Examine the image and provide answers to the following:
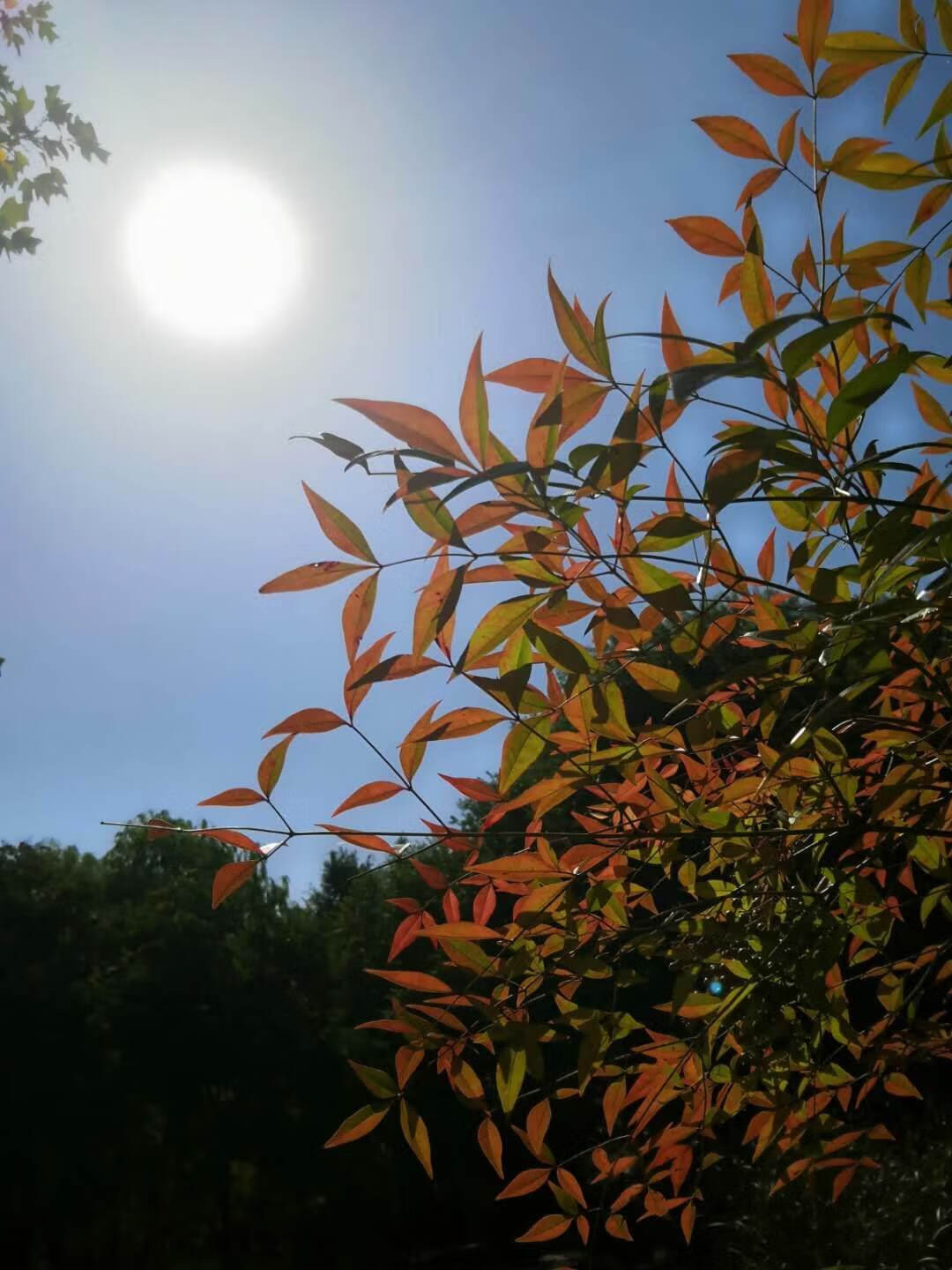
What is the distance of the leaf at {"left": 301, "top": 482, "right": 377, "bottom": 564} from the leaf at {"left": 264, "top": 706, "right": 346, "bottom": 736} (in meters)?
0.17

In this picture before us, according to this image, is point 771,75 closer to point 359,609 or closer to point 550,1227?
point 359,609

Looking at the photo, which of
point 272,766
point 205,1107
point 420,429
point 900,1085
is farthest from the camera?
point 205,1107

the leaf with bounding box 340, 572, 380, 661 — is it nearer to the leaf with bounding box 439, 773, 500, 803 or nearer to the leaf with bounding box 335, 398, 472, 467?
the leaf with bounding box 335, 398, 472, 467

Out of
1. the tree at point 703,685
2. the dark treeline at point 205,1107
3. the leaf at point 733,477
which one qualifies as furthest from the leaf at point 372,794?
the dark treeline at point 205,1107

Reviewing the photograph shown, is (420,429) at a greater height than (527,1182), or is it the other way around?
(420,429)

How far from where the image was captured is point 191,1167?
Answer: 18.8 ft

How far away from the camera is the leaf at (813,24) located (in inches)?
29.0

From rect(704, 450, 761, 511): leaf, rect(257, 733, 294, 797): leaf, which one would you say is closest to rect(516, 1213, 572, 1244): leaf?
rect(257, 733, 294, 797): leaf

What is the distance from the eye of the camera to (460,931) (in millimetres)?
920

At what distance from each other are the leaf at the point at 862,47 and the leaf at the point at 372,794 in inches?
28.7

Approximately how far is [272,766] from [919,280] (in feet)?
2.57

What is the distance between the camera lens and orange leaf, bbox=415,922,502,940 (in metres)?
0.89

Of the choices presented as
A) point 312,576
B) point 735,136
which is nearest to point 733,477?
point 312,576

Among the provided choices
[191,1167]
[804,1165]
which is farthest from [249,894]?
[804,1165]
